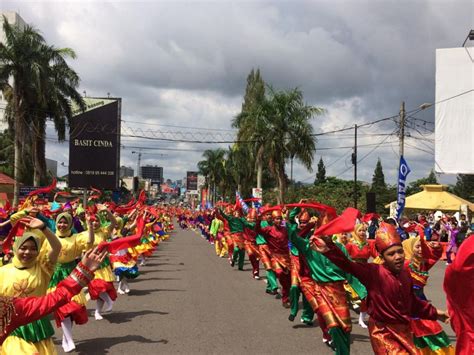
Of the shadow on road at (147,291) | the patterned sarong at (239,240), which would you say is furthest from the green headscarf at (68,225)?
the patterned sarong at (239,240)

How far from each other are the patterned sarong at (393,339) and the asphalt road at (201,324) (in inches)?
99.6

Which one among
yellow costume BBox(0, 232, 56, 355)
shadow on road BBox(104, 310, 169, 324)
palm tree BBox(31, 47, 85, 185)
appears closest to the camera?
yellow costume BBox(0, 232, 56, 355)

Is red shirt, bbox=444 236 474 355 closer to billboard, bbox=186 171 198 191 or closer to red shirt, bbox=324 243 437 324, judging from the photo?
red shirt, bbox=324 243 437 324

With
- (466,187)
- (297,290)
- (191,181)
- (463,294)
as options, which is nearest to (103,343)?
(297,290)

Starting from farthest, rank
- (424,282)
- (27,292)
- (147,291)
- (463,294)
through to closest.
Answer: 1. (147,291)
2. (424,282)
3. (27,292)
4. (463,294)

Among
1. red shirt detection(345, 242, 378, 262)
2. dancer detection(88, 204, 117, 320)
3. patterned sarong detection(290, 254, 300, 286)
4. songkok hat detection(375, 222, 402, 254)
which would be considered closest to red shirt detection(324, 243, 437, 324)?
songkok hat detection(375, 222, 402, 254)

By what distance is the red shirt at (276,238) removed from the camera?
32.1 ft

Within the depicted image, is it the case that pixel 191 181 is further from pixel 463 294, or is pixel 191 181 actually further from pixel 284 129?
pixel 463 294

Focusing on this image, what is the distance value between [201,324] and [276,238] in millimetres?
2541

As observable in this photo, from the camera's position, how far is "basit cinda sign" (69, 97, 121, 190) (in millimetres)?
30688

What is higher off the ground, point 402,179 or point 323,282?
point 402,179

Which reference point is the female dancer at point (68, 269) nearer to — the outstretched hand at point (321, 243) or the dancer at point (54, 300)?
the dancer at point (54, 300)

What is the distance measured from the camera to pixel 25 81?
26.3m

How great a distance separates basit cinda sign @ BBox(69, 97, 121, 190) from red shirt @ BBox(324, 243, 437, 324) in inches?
1115
